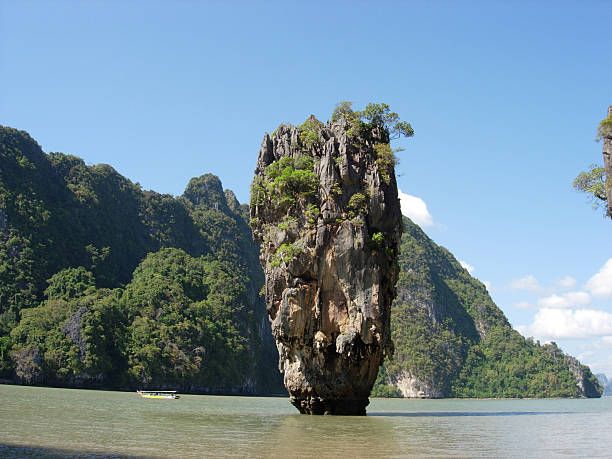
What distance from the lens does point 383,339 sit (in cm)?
2688

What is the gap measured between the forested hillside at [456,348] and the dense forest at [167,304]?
31 centimetres

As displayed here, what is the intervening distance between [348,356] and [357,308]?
2.12m

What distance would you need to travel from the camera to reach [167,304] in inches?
2815

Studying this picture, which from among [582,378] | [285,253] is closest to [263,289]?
[285,253]

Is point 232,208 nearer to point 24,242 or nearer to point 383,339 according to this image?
point 24,242

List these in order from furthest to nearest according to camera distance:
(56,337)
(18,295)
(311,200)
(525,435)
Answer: (18,295) < (56,337) < (311,200) < (525,435)

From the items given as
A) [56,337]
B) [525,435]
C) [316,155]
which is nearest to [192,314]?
[56,337]

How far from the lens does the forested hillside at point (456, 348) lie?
10400cm

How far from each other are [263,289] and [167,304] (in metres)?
43.4

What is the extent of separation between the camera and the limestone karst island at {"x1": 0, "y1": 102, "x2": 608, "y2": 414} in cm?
2703

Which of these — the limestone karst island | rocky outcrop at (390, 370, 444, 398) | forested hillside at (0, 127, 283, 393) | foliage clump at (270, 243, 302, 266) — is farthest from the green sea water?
rocky outcrop at (390, 370, 444, 398)

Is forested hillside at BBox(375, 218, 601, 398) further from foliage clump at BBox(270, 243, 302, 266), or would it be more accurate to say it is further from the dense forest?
foliage clump at BBox(270, 243, 302, 266)

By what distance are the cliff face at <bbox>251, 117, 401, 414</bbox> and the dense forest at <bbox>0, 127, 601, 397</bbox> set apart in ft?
117

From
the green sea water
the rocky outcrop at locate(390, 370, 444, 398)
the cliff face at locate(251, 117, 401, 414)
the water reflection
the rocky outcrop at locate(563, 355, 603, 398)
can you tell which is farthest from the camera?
the rocky outcrop at locate(563, 355, 603, 398)
